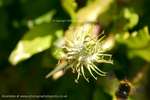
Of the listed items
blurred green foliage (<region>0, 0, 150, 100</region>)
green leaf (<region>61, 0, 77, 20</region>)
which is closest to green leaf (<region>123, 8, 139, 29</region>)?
blurred green foliage (<region>0, 0, 150, 100</region>)

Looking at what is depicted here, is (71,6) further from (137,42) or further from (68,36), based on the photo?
(137,42)

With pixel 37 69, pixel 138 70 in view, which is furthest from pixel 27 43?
pixel 138 70

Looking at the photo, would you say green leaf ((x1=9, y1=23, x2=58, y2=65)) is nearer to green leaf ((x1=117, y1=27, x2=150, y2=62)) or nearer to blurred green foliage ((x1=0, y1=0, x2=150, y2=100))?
blurred green foliage ((x1=0, y1=0, x2=150, y2=100))

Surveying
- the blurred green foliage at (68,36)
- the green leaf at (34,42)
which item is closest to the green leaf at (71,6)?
the blurred green foliage at (68,36)

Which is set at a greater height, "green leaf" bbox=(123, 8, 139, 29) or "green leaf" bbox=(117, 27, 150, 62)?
"green leaf" bbox=(123, 8, 139, 29)

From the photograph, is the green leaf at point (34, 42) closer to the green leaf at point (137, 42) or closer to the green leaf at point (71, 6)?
the green leaf at point (71, 6)

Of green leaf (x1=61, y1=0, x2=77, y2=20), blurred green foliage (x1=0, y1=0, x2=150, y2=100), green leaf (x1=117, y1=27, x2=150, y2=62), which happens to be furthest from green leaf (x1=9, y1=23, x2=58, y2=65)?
green leaf (x1=117, y1=27, x2=150, y2=62)

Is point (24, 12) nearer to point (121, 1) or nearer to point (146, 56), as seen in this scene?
point (121, 1)

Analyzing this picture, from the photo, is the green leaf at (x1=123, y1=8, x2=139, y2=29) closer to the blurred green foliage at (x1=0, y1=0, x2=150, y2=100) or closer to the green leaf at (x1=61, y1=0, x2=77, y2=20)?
the blurred green foliage at (x1=0, y1=0, x2=150, y2=100)
